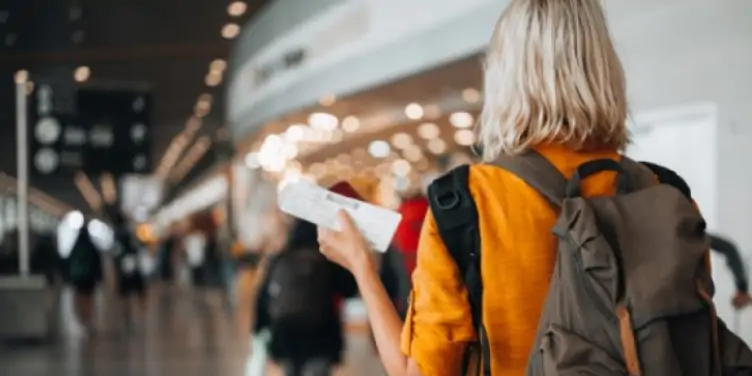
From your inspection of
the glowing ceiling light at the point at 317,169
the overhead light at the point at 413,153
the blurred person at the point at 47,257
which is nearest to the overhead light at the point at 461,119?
the overhead light at the point at 413,153

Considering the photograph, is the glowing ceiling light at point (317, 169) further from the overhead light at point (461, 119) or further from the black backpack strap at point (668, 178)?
the black backpack strap at point (668, 178)

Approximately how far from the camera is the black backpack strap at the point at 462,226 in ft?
5.80

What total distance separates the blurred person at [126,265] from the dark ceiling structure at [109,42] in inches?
54.0

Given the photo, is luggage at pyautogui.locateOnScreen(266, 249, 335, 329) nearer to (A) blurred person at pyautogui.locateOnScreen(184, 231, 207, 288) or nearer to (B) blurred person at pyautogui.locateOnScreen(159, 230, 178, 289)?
(A) blurred person at pyautogui.locateOnScreen(184, 231, 207, 288)

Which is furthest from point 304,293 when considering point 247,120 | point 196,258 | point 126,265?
point 196,258

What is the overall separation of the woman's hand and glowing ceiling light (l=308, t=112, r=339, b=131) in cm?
1821

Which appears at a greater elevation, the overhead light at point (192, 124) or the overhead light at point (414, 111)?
the overhead light at point (192, 124)

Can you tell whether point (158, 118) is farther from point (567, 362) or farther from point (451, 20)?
point (567, 362)

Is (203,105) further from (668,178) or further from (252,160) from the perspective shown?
(668,178)

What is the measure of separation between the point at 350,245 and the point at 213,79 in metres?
24.5

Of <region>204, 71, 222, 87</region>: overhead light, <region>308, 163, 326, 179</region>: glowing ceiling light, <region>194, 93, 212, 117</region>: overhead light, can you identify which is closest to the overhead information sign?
<region>204, 71, 222, 87</region>: overhead light

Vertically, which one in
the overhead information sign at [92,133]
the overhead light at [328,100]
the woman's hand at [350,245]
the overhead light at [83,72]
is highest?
the overhead light at [83,72]

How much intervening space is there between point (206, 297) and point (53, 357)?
616 inches

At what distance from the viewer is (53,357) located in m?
12.5
